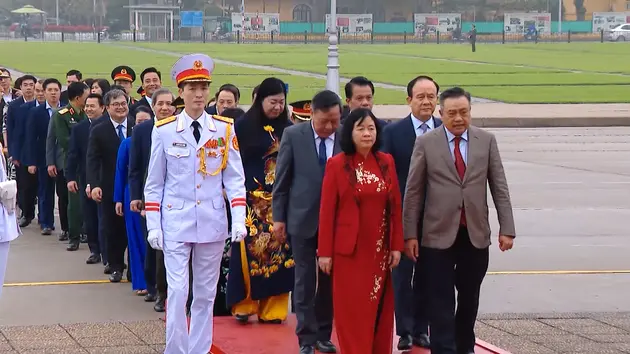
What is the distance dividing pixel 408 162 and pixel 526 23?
3755 inches

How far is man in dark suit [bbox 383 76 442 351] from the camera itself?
25.2ft

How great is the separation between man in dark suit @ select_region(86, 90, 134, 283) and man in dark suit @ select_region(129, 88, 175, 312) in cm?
102

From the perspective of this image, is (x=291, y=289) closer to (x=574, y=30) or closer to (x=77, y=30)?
(x=574, y=30)

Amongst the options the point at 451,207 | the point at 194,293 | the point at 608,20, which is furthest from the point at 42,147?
the point at 608,20

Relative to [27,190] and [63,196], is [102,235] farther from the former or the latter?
[27,190]

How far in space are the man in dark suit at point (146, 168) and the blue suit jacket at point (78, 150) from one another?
2439 millimetres

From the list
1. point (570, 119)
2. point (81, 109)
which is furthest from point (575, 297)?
point (570, 119)

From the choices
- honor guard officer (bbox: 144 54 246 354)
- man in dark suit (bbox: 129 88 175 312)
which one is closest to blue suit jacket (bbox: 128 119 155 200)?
man in dark suit (bbox: 129 88 175 312)

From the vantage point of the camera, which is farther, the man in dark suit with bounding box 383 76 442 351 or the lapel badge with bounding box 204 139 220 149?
the man in dark suit with bounding box 383 76 442 351

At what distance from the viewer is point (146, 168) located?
8.89m

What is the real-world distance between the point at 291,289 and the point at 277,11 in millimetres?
103757

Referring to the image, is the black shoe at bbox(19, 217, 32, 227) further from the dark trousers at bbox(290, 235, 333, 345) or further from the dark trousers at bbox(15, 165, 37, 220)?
the dark trousers at bbox(290, 235, 333, 345)

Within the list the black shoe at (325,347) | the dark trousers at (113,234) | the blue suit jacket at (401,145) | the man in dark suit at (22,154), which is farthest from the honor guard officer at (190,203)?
the man in dark suit at (22,154)

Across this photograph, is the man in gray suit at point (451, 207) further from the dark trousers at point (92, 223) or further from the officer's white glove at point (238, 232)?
the dark trousers at point (92, 223)
